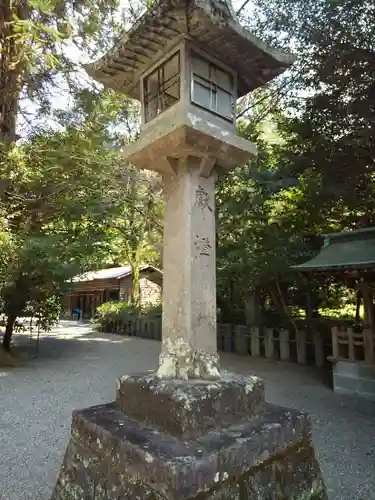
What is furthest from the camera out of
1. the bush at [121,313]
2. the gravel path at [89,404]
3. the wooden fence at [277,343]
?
the bush at [121,313]

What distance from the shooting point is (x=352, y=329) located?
22.7ft

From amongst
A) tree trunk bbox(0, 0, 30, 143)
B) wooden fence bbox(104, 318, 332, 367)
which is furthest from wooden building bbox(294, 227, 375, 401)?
tree trunk bbox(0, 0, 30, 143)

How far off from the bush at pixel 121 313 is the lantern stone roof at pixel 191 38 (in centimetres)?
1342

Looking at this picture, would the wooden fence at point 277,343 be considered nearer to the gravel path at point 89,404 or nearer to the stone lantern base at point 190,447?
the gravel path at point 89,404

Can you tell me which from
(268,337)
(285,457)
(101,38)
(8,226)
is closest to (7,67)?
(101,38)

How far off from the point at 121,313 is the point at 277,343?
913cm

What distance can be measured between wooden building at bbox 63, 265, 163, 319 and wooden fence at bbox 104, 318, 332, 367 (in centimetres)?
934

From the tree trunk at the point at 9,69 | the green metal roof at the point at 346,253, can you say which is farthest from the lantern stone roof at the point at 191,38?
the green metal roof at the point at 346,253

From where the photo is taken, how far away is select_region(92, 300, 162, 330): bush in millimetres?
16719

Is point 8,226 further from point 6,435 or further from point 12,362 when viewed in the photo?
point 6,435

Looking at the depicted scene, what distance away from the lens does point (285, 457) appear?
8.53ft

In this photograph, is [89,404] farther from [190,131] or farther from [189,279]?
[190,131]

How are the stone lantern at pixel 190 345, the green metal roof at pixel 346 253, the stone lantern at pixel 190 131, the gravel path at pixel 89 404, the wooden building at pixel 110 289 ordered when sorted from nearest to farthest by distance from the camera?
the stone lantern at pixel 190 345 < the stone lantern at pixel 190 131 < the gravel path at pixel 89 404 < the green metal roof at pixel 346 253 < the wooden building at pixel 110 289

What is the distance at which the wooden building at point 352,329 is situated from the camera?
633 centimetres
